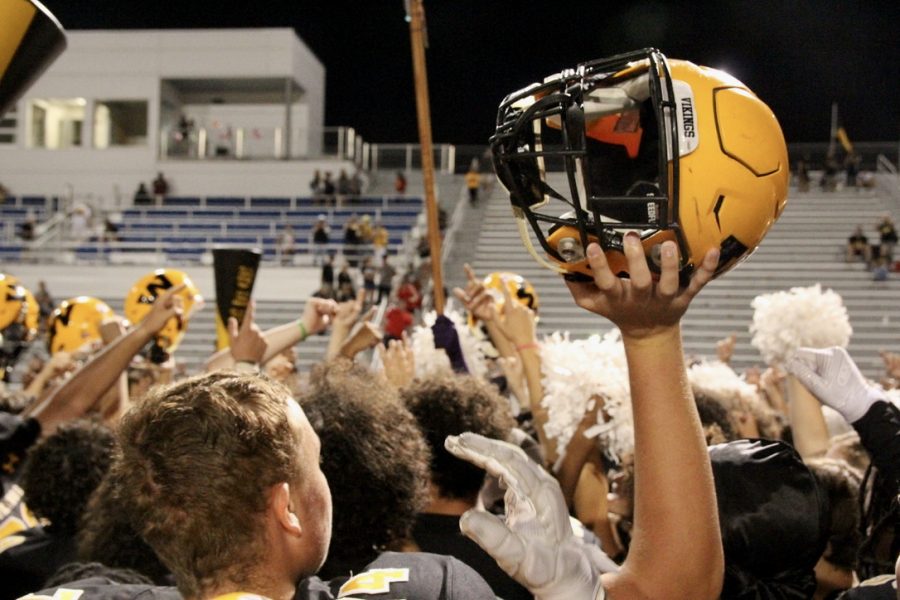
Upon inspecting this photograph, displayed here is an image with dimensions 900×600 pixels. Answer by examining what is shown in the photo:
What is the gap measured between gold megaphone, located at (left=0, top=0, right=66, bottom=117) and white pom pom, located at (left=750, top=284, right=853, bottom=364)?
3539 mm

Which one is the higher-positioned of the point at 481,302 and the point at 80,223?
the point at 481,302

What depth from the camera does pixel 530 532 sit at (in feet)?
4.06

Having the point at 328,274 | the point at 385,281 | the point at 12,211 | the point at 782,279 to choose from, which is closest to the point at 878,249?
the point at 782,279

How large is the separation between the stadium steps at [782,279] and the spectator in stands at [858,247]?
187mm

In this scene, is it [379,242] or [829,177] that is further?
[829,177]

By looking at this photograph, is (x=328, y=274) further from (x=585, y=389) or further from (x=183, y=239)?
(x=585, y=389)

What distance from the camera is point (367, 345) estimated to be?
4102 mm

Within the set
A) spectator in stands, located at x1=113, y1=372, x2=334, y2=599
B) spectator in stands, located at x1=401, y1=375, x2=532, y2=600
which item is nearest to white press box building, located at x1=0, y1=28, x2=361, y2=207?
spectator in stands, located at x1=401, y1=375, x2=532, y2=600

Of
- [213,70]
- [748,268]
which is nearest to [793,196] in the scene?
[748,268]

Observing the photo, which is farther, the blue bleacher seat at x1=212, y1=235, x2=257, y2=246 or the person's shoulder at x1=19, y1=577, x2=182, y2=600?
the blue bleacher seat at x1=212, y1=235, x2=257, y2=246

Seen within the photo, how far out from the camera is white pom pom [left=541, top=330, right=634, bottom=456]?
3.08 metres

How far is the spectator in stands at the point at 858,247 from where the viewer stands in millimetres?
18266

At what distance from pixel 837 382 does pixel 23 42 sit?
1897 millimetres

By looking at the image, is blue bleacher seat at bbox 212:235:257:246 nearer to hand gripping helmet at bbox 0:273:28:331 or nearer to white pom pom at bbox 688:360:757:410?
hand gripping helmet at bbox 0:273:28:331
